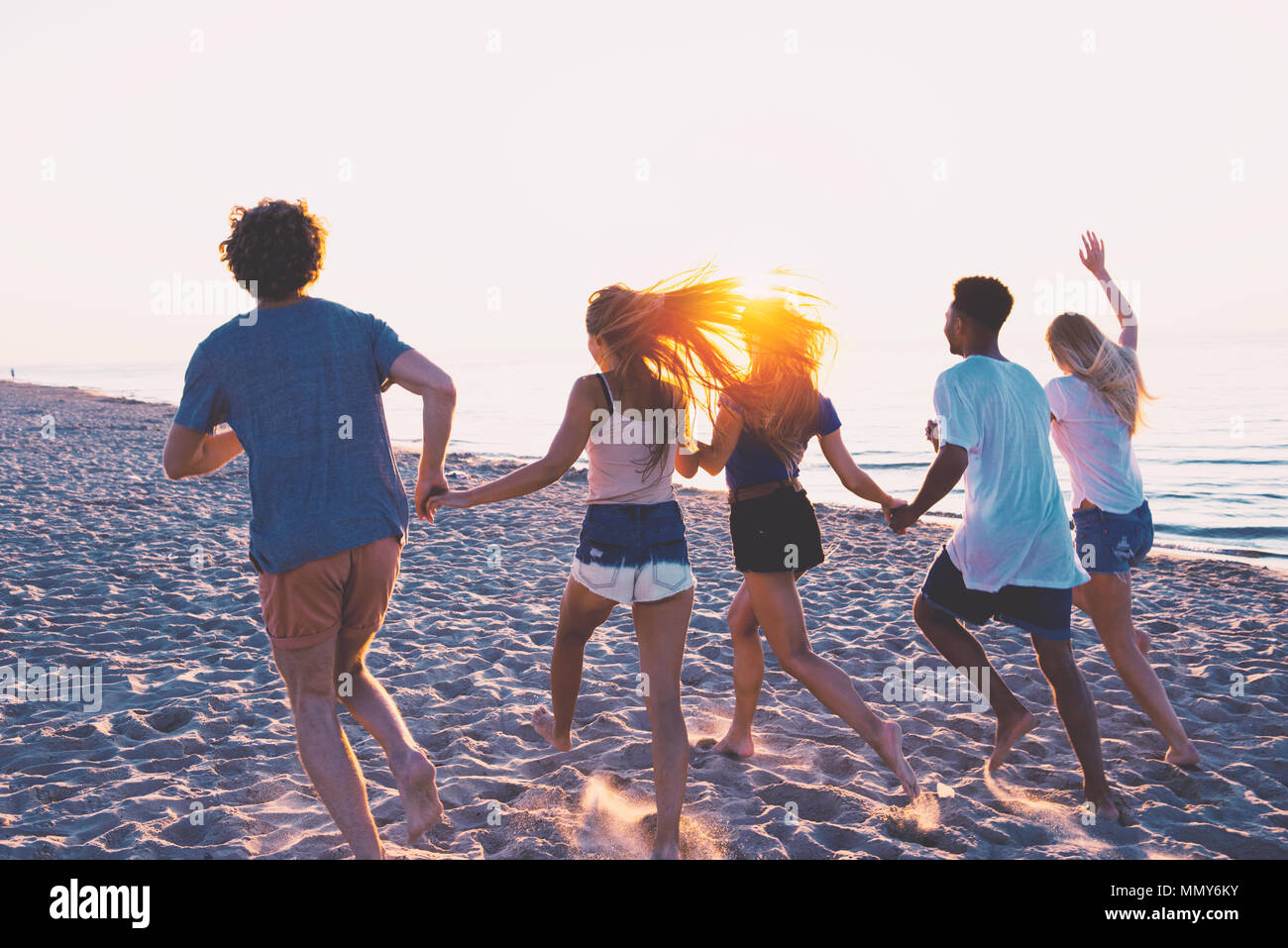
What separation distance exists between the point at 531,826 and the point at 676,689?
95 cm

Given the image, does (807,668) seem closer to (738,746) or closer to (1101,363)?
(738,746)

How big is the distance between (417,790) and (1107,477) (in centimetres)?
310

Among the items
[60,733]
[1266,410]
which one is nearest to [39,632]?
[60,733]

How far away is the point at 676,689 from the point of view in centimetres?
291

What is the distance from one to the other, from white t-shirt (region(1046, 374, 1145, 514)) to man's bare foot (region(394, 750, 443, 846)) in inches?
113

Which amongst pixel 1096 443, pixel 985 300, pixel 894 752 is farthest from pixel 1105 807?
pixel 985 300

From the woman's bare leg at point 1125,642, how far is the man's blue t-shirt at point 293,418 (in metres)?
2.97

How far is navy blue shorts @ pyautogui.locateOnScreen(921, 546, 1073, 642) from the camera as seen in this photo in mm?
3230

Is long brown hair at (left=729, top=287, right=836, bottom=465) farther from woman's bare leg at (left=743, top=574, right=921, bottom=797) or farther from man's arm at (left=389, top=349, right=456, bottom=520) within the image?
man's arm at (left=389, top=349, right=456, bottom=520)

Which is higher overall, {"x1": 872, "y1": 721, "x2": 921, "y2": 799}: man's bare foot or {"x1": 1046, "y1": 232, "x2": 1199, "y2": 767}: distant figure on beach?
{"x1": 1046, "y1": 232, "x2": 1199, "y2": 767}: distant figure on beach

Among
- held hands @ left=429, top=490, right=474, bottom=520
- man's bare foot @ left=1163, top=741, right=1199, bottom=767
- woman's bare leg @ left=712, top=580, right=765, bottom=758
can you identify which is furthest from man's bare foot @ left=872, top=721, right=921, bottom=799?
held hands @ left=429, top=490, right=474, bottom=520

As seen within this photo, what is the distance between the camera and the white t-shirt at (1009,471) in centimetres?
324

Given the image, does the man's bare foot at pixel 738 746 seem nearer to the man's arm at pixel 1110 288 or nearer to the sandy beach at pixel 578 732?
the sandy beach at pixel 578 732
